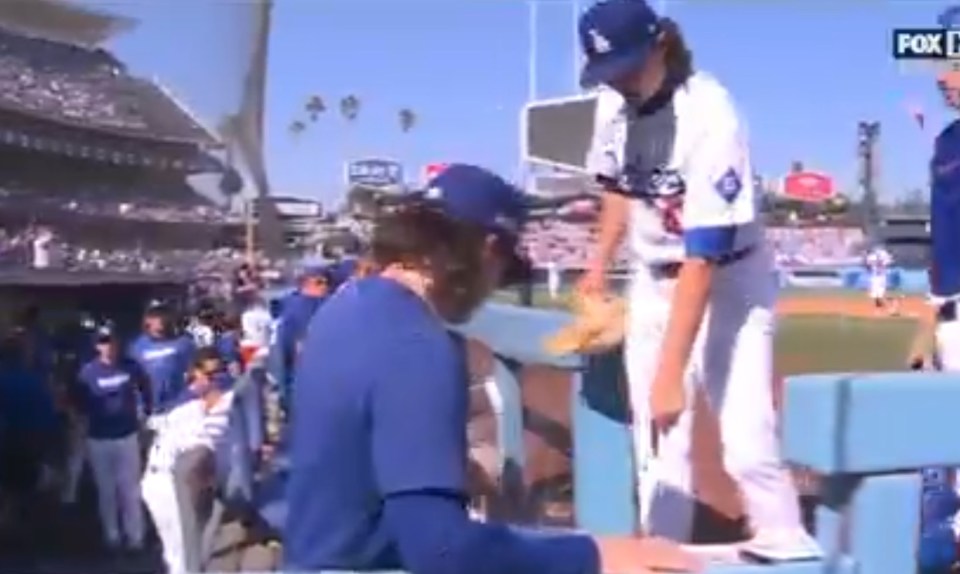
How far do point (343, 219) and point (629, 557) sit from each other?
58.5 inches

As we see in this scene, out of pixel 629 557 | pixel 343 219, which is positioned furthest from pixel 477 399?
pixel 629 557

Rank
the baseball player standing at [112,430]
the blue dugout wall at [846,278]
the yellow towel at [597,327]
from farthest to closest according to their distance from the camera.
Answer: the blue dugout wall at [846,278]
the baseball player standing at [112,430]
the yellow towel at [597,327]

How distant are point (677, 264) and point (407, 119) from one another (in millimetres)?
1423

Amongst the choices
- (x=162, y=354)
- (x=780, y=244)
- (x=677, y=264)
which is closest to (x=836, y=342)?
(x=780, y=244)

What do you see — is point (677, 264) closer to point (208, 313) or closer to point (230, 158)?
point (230, 158)

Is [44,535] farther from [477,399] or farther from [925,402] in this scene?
Result: [925,402]

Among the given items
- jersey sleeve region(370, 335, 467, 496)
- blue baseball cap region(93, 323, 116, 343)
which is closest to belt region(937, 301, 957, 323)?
jersey sleeve region(370, 335, 467, 496)

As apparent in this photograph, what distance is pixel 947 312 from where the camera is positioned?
220 centimetres

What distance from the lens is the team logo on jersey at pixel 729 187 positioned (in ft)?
5.39

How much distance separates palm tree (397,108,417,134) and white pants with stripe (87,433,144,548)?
83 centimetres

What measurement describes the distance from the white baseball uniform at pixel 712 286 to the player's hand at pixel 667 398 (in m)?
0.03

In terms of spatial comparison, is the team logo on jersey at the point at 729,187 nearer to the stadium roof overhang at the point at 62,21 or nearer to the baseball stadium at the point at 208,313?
the baseball stadium at the point at 208,313

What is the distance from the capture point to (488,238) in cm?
109

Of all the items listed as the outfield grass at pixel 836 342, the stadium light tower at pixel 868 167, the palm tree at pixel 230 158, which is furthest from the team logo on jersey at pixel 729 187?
the stadium light tower at pixel 868 167
